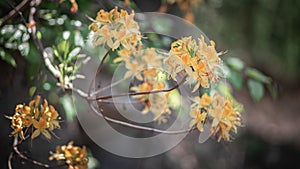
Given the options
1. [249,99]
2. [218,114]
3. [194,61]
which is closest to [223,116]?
[218,114]

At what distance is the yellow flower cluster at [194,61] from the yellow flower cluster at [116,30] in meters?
0.08

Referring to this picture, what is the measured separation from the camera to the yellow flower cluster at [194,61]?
613mm

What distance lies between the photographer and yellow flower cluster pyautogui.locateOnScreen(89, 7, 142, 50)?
2.15 ft

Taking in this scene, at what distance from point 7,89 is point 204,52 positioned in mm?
901

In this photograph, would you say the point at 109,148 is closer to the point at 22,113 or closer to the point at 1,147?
the point at 1,147

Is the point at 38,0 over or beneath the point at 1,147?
over

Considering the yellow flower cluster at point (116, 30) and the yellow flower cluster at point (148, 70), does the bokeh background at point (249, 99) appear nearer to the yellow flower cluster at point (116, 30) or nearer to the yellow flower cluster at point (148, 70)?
the yellow flower cluster at point (148, 70)

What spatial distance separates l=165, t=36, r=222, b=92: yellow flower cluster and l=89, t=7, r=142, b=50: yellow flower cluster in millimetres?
78

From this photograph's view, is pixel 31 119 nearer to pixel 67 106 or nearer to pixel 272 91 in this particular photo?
pixel 67 106

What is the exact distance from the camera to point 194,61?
2.01 ft

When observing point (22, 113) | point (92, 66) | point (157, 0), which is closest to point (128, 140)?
point (157, 0)

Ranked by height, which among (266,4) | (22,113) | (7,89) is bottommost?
(7,89)

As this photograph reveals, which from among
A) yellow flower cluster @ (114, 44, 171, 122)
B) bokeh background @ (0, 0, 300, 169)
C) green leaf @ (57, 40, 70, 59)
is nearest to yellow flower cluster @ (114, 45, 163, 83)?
yellow flower cluster @ (114, 44, 171, 122)

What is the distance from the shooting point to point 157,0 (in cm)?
268
